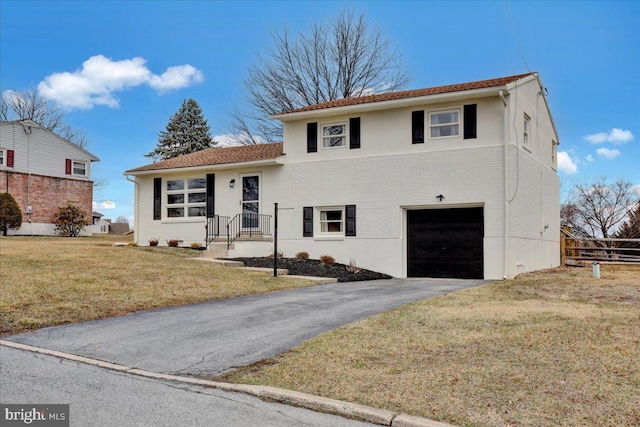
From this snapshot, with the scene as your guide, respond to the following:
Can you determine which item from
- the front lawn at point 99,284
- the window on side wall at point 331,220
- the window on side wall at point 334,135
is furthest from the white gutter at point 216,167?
the front lawn at point 99,284

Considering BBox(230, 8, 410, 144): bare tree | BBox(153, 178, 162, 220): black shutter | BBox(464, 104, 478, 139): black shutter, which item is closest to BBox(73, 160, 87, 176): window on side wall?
BBox(230, 8, 410, 144): bare tree

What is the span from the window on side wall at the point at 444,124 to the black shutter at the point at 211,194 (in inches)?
354

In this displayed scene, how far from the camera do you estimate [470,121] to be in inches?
650

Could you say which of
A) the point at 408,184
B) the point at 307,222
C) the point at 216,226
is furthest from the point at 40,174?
the point at 408,184

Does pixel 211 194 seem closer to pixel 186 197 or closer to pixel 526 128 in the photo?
pixel 186 197

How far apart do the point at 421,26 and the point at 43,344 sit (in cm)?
1600

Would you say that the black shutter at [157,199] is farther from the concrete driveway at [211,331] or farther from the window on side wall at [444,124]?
the concrete driveway at [211,331]

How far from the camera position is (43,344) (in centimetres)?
712

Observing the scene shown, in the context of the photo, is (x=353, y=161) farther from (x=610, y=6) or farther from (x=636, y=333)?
(x=636, y=333)

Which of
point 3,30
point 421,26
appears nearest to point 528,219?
point 421,26

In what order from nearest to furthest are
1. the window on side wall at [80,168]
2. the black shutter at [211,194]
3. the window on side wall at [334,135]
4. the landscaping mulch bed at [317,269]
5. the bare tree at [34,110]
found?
the landscaping mulch bed at [317,269] → the window on side wall at [334,135] → the black shutter at [211,194] → the window on side wall at [80,168] → the bare tree at [34,110]

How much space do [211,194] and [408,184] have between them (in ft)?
27.0

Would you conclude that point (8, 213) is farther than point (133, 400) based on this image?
Yes

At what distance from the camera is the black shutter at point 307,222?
18.9 m
